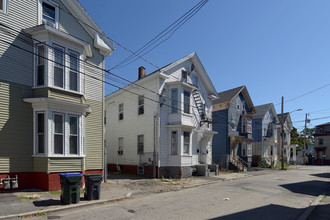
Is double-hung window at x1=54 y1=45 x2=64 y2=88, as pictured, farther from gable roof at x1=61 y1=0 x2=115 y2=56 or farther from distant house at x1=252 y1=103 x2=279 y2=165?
distant house at x1=252 y1=103 x2=279 y2=165

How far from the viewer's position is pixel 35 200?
8.91 m

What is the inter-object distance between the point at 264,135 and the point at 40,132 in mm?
33154

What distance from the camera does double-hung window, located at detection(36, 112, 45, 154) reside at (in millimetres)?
10998

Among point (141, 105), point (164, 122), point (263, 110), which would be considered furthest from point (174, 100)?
point (263, 110)

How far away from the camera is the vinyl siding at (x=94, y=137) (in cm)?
1305

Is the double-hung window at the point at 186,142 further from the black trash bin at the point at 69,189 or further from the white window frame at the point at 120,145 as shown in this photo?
the black trash bin at the point at 69,189

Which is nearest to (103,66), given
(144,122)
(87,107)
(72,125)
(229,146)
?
(87,107)

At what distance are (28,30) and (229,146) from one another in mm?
22017

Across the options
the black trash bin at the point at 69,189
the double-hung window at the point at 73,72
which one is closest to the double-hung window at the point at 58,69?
the double-hung window at the point at 73,72

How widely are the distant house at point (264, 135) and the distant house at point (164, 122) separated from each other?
54.8 ft

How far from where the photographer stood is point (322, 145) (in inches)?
2084

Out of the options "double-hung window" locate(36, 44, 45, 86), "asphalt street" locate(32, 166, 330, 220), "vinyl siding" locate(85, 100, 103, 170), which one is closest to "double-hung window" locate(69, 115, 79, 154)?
"vinyl siding" locate(85, 100, 103, 170)

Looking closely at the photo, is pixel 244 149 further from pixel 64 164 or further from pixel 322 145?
pixel 322 145

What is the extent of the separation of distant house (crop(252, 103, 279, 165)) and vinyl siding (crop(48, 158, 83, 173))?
27.9 metres
